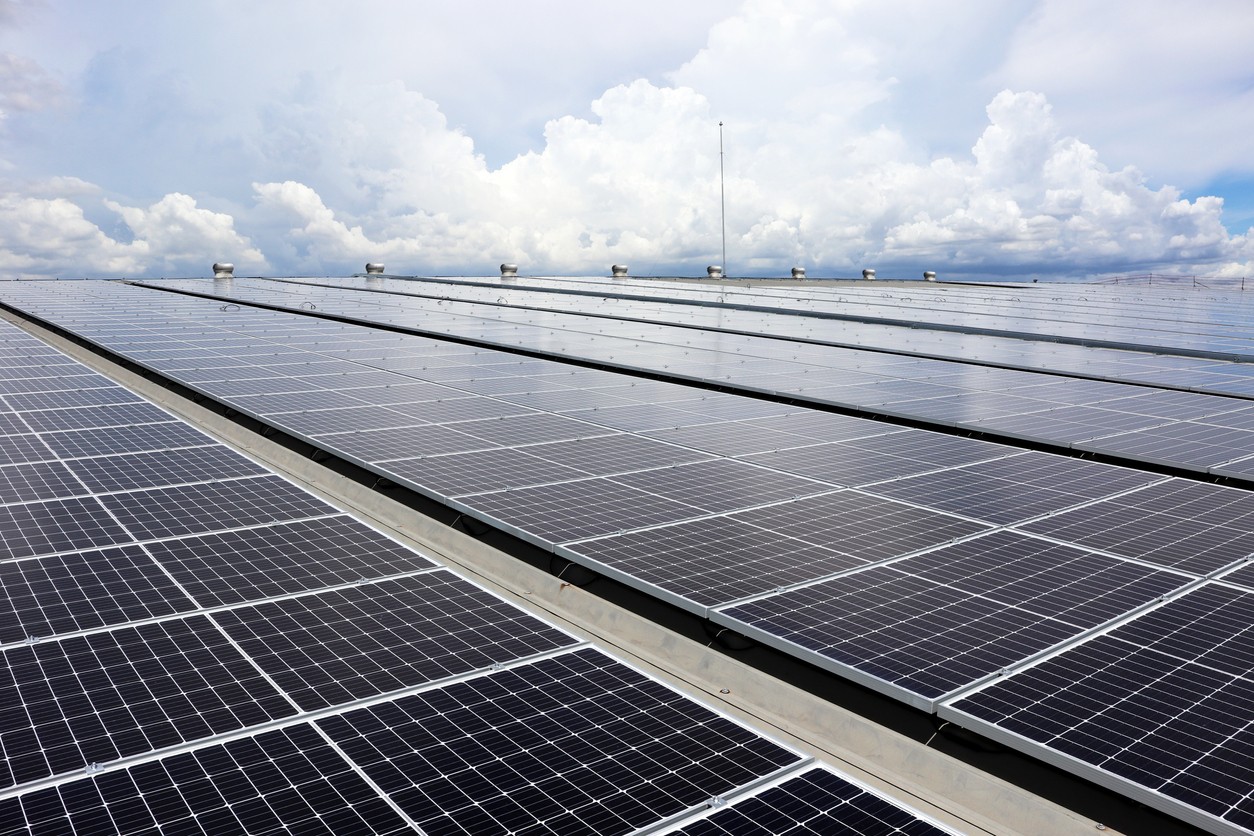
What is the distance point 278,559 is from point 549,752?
188 inches

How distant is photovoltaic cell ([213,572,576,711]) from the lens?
746cm

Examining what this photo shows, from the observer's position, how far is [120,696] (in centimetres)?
703

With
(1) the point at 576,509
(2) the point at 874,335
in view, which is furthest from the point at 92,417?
(2) the point at 874,335

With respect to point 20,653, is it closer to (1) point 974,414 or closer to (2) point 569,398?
(2) point 569,398

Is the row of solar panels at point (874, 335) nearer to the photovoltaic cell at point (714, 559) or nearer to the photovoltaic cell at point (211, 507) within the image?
the photovoltaic cell at point (714, 559)

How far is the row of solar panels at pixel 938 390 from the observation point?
16.2m

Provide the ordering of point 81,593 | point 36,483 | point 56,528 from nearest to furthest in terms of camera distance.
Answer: point 81,593
point 56,528
point 36,483

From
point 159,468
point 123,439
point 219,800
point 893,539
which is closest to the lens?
point 219,800

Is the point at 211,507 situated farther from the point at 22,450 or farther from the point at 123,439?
the point at 22,450

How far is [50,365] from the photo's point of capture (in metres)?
24.6

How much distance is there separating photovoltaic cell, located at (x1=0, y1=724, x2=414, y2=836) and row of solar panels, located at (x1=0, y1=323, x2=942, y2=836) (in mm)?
15

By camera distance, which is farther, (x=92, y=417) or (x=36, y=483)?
(x=92, y=417)

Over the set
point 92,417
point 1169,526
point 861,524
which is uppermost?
point 92,417

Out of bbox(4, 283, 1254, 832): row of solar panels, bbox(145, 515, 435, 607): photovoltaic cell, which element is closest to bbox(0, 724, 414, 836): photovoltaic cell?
bbox(145, 515, 435, 607): photovoltaic cell
